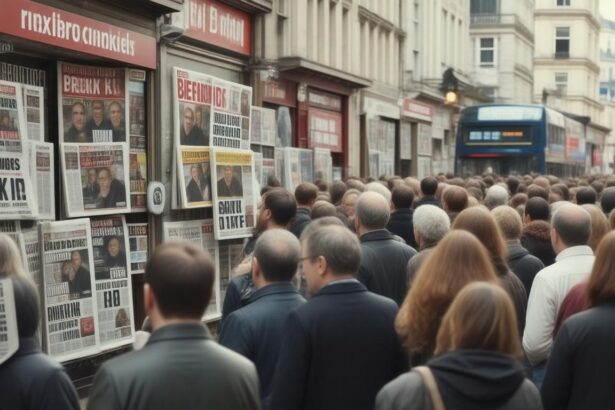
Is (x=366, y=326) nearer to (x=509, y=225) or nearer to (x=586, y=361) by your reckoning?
(x=586, y=361)

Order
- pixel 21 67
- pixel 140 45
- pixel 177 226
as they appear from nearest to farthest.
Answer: pixel 21 67 → pixel 140 45 → pixel 177 226

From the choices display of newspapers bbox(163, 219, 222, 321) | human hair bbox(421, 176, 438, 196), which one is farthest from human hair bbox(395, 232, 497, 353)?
human hair bbox(421, 176, 438, 196)

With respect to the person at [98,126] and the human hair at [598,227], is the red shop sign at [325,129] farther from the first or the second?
the human hair at [598,227]

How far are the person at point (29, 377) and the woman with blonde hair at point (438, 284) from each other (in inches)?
56.6

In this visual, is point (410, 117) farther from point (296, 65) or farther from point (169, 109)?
point (169, 109)

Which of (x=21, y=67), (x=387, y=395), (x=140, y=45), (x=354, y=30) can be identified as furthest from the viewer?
(x=354, y=30)

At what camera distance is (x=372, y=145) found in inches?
1243

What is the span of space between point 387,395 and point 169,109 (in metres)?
10.3

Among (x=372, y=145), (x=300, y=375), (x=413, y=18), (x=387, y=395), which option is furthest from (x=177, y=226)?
(x=413, y=18)

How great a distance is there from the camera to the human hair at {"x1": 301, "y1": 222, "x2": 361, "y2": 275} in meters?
6.06

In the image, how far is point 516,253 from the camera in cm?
899

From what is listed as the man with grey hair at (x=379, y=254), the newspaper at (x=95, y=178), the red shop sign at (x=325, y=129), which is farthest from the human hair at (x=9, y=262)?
the red shop sign at (x=325, y=129)

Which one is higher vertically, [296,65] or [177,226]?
[296,65]

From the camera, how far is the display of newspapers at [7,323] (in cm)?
473
